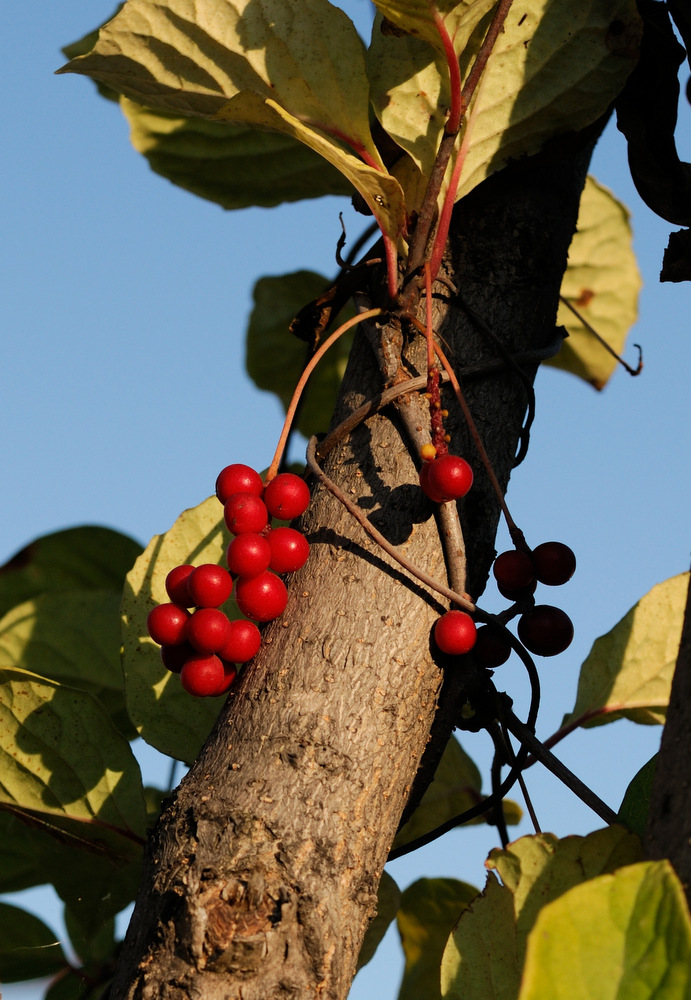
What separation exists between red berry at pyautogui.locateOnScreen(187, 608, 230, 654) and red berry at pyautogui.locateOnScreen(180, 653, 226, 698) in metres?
0.01

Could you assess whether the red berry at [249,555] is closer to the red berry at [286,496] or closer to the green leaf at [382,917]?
the red berry at [286,496]

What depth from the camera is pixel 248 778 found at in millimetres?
840

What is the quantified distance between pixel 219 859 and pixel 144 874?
0.12m

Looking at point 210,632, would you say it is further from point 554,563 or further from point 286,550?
point 554,563

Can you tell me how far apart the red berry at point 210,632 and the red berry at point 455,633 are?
0.23 metres

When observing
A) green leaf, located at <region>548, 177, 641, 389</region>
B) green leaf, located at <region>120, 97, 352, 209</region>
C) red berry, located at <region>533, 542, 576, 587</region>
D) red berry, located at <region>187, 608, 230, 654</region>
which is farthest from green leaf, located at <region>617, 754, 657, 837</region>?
green leaf, located at <region>548, 177, 641, 389</region>

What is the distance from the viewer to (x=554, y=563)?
3.32ft

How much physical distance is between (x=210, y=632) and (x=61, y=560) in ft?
3.64

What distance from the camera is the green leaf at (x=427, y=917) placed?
147 centimetres

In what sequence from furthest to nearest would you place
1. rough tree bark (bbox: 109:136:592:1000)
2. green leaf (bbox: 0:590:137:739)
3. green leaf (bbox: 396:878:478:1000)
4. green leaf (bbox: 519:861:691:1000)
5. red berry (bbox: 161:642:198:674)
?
green leaf (bbox: 0:590:137:739), green leaf (bbox: 396:878:478:1000), red berry (bbox: 161:642:198:674), rough tree bark (bbox: 109:136:592:1000), green leaf (bbox: 519:861:691:1000)

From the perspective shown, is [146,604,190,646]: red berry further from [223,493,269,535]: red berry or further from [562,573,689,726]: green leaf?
[562,573,689,726]: green leaf

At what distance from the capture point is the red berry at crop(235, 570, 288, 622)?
93 cm

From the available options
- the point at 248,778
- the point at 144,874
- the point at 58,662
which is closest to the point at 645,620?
the point at 248,778

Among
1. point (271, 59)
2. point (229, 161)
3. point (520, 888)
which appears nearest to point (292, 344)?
point (229, 161)
